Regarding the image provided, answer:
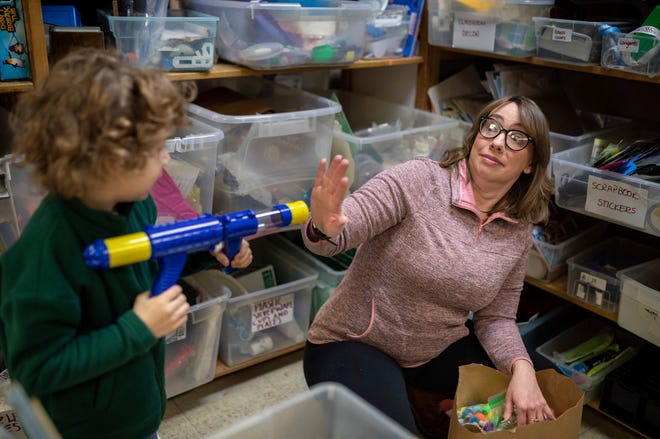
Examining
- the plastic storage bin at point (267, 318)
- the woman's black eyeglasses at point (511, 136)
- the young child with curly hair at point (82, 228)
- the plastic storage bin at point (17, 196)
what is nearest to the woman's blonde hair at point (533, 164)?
the woman's black eyeglasses at point (511, 136)

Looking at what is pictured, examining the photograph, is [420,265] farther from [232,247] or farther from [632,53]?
[632,53]

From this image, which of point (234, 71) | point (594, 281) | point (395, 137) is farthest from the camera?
point (395, 137)

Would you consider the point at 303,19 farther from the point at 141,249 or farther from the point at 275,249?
the point at 141,249

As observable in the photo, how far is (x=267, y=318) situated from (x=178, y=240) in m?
1.12

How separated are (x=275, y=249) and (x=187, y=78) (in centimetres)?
78

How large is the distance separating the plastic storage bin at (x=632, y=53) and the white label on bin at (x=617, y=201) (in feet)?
0.92

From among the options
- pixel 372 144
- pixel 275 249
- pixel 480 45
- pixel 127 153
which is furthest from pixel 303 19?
pixel 127 153

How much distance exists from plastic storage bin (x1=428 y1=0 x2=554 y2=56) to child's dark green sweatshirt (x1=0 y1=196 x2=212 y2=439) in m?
1.30

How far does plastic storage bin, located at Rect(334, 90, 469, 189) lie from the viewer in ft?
6.32

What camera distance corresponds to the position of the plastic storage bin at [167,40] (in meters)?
1.52

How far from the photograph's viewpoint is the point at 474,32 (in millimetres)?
1901

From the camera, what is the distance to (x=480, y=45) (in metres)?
1.90

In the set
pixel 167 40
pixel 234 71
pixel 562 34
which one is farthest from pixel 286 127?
pixel 562 34

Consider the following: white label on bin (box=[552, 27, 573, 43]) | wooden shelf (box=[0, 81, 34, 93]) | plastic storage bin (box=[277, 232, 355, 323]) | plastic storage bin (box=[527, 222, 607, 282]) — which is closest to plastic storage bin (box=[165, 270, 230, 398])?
plastic storage bin (box=[277, 232, 355, 323])
